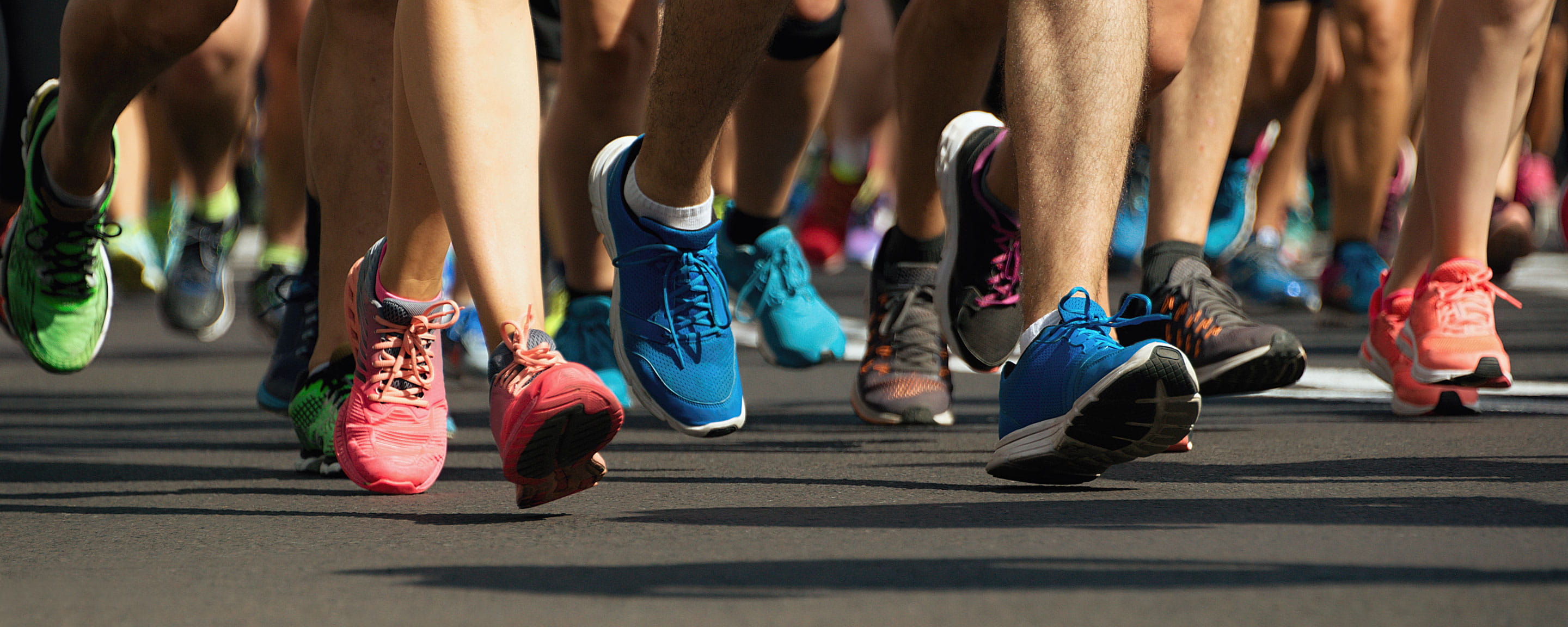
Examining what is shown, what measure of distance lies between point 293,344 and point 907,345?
119 cm

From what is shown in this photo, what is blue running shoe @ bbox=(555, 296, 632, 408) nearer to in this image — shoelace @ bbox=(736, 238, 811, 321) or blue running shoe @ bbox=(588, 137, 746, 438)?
shoelace @ bbox=(736, 238, 811, 321)

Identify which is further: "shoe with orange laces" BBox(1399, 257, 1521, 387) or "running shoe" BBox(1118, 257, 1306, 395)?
"shoe with orange laces" BBox(1399, 257, 1521, 387)

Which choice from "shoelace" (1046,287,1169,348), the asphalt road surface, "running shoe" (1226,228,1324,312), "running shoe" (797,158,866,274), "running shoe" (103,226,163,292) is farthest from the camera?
"running shoe" (797,158,866,274)

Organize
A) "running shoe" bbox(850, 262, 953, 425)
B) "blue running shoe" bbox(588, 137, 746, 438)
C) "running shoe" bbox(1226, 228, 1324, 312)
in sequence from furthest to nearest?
"running shoe" bbox(1226, 228, 1324, 312) → "running shoe" bbox(850, 262, 953, 425) → "blue running shoe" bbox(588, 137, 746, 438)

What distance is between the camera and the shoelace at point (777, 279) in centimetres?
368

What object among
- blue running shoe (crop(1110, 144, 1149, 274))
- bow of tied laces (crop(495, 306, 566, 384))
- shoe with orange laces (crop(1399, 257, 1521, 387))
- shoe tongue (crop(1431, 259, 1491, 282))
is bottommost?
blue running shoe (crop(1110, 144, 1149, 274))

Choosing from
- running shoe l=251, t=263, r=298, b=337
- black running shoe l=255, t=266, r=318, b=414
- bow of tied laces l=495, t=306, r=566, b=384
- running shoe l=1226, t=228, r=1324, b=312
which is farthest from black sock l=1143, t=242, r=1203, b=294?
running shoe l=1226, t=228, r=1324, b=312

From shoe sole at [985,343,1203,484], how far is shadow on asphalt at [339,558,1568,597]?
315 mm

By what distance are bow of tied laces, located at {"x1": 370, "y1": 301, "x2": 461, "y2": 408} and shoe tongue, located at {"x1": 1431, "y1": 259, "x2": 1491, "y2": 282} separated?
191 cm

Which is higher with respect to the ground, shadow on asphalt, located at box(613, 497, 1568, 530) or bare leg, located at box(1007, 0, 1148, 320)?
bare leg, located at box(1007, 0, 1148, 320)

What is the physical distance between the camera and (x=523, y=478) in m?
2.17

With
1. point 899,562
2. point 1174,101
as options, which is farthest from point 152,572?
point 1174,101

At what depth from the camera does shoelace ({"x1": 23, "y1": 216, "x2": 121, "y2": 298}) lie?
346 cm

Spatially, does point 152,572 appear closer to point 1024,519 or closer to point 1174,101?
point 1024,519
